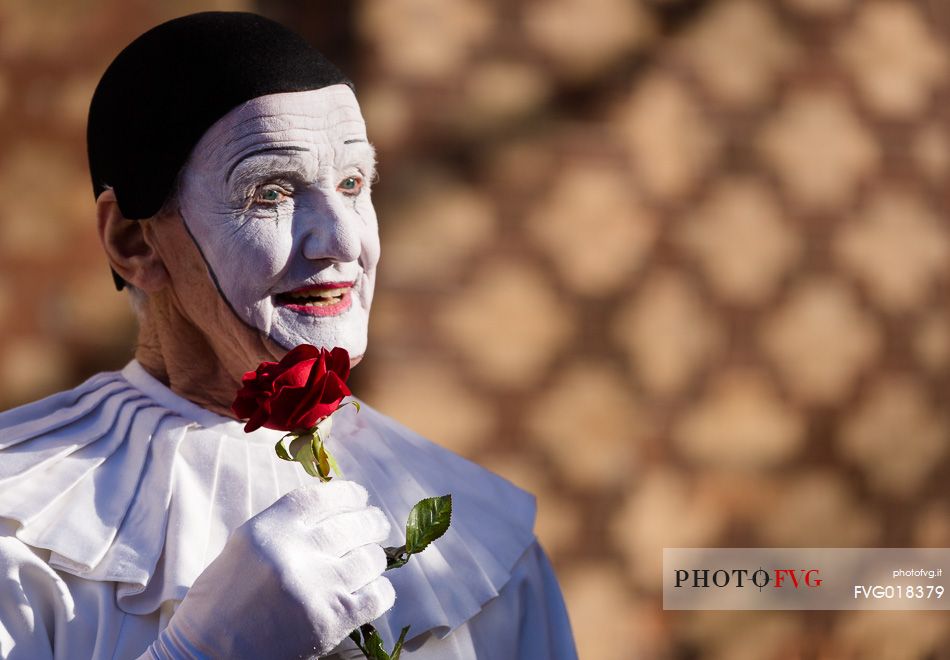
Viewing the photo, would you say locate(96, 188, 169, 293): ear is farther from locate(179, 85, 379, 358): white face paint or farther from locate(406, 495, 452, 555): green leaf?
locate(406, 495, 452, 555): green leaf

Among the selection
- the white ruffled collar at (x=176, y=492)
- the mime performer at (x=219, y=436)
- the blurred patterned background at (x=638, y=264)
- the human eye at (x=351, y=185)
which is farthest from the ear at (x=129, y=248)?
the blurred patterned background at (x=638, y=264)

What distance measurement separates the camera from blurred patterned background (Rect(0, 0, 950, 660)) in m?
2.08

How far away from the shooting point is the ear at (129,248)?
1345 mm

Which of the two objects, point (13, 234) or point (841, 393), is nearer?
point (13, 234)

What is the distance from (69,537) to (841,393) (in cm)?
164

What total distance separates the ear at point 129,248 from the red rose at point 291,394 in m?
0.30

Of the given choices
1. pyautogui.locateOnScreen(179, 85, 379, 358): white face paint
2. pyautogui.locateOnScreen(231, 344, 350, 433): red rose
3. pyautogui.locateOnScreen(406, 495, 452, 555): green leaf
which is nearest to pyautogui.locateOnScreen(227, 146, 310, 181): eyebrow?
pyautogui.locateOnScreen(179, 85, 379, 358): white face paint

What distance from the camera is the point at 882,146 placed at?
245cm

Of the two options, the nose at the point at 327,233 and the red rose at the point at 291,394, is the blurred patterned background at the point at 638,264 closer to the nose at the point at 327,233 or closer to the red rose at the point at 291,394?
the nose at the point at 327,233

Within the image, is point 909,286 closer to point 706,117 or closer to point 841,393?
point 841,393

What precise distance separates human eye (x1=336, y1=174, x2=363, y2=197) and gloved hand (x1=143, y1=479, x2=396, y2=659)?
351 mm

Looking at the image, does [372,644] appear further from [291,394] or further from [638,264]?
[638,264]

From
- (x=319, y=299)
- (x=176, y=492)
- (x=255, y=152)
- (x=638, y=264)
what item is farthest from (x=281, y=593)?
(x=638, y=264)

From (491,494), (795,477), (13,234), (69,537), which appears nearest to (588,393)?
(795,477)
